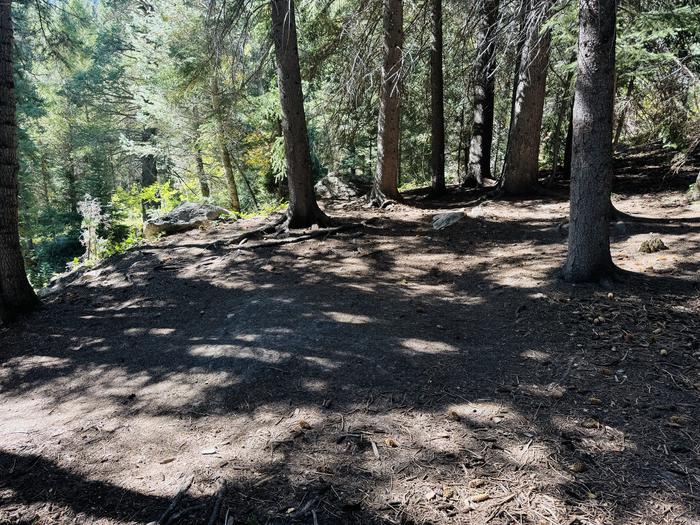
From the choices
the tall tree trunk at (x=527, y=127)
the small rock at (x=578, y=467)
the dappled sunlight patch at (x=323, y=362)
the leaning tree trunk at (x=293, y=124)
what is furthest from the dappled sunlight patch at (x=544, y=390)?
the tall tree trunk at (x=527, y=127)

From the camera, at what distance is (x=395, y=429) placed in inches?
120

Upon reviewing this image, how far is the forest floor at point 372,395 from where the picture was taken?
2.48 m

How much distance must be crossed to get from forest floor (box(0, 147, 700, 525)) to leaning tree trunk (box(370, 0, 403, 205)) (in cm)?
361

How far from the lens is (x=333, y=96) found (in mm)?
9766

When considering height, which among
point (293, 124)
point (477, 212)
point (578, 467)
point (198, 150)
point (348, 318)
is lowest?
point (578, 467)

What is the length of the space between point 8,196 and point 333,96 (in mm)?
6373

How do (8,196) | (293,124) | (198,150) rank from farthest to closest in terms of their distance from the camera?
(198,150), (293,124), (8,196)

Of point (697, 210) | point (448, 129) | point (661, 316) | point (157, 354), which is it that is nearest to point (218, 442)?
point (157, 354)

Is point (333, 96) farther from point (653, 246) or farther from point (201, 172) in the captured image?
point (201, 172)

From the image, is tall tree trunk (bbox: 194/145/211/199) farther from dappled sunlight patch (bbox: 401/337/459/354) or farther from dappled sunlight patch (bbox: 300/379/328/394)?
dappled sunlight patch (bbox: 300/379/328/394)

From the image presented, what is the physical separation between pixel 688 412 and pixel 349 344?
2673 millimetres

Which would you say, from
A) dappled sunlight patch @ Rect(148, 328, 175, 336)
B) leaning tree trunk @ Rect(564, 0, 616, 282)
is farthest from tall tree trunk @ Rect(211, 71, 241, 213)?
leaning tree trunk @ Rect(564, 0, 616, 282)

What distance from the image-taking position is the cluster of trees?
5.40 meters

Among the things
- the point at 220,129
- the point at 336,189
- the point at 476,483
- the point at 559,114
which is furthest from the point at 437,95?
the point at 476,483
